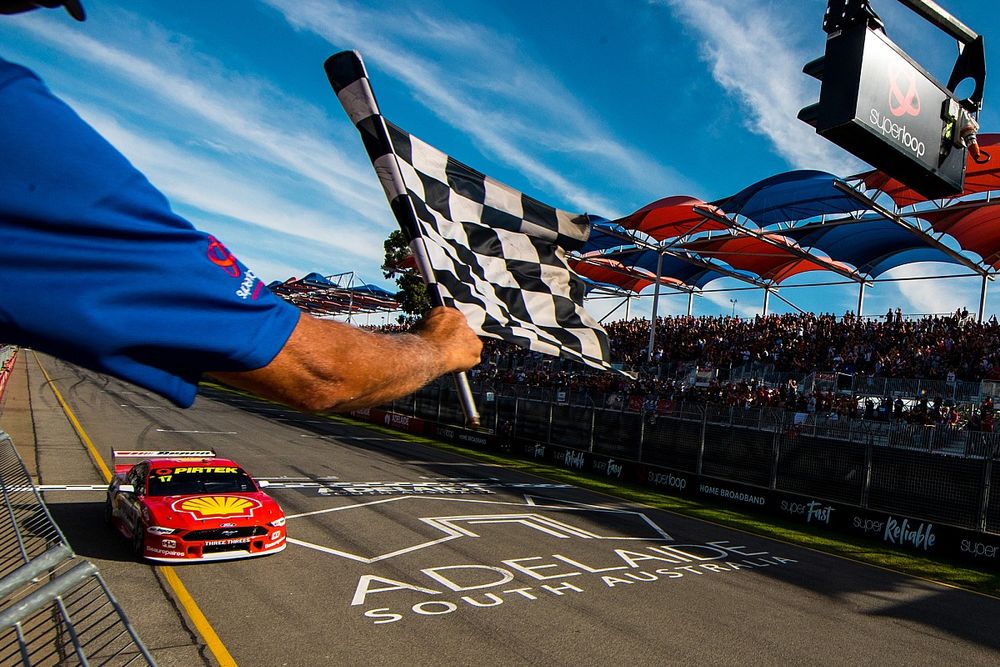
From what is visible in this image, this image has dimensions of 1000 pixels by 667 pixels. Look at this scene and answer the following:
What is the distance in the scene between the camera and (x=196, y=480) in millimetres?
10664

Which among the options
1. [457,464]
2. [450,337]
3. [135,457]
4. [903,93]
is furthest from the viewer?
[457,464]

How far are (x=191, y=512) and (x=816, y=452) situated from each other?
46.8 feet

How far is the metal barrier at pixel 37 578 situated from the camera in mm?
2217

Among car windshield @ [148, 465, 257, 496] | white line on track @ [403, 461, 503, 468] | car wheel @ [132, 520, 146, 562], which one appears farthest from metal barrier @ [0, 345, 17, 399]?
white line on track @ [403, 461, 503, 468]

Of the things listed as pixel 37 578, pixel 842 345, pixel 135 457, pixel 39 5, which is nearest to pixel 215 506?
pixel 135 457

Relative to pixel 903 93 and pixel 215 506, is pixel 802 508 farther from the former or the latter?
pixel 903 93

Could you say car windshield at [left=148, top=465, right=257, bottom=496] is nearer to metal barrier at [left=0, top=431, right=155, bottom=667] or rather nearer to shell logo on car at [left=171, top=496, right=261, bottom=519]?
shell logo on car at [left=171, top=496, right=261, bottom=519]

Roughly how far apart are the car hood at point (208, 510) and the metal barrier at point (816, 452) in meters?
13.0

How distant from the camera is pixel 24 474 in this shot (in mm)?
4770

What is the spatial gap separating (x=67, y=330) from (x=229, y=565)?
932cm

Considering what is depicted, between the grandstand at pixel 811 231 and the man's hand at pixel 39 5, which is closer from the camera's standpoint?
the man's hand at pixel 39 5

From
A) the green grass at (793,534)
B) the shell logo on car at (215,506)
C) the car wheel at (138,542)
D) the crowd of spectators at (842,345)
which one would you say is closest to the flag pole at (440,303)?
the shell logo on car at (215,506)

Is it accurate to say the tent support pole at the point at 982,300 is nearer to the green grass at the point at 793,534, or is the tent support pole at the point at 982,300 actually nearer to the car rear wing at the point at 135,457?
the green grass at the point at 793,534

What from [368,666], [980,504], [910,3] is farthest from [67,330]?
[980,504]
